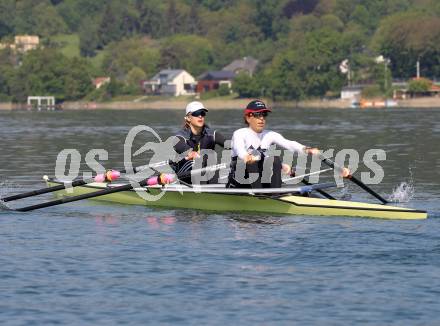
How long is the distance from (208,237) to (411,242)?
149 inches

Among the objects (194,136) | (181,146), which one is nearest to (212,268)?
(181,146)

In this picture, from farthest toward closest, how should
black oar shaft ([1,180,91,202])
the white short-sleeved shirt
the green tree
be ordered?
1. the green tree
2. black oar shaft ([1,180,91,202])
3. the white short-sleeved shirt

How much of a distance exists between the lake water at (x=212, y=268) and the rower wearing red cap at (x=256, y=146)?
866 mm

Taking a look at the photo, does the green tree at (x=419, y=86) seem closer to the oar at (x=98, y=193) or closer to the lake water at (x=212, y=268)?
the lake water at (x=212, y=268)

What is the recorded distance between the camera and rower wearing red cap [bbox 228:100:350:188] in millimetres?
23578

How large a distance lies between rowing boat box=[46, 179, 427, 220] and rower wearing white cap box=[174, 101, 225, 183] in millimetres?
718

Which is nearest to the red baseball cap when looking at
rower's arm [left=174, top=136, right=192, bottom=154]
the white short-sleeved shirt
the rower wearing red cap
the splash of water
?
the rower wearing red cap

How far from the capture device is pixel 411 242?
20.3 meters

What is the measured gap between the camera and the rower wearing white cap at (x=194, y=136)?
25.0 meters

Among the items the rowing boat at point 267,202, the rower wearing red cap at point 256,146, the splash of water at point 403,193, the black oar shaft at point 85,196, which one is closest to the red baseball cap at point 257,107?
the rower wearing red cap at point 256,146

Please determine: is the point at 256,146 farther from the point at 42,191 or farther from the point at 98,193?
the point at 42,191

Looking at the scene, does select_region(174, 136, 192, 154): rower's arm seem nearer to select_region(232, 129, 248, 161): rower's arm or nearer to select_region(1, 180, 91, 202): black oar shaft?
select_region(232, 129, 248, 161): rower's arm

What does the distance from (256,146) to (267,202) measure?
4.01 ft

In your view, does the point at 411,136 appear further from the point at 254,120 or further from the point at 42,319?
the point at 42,319
